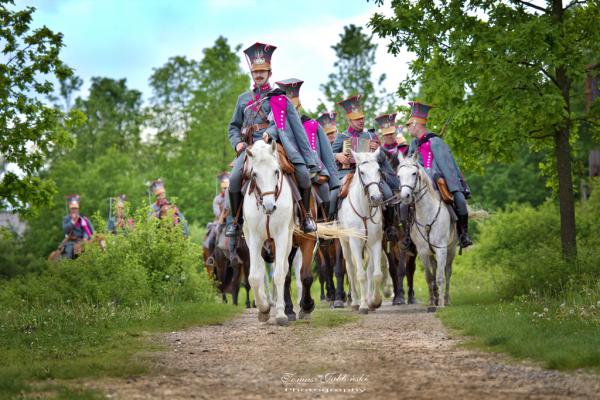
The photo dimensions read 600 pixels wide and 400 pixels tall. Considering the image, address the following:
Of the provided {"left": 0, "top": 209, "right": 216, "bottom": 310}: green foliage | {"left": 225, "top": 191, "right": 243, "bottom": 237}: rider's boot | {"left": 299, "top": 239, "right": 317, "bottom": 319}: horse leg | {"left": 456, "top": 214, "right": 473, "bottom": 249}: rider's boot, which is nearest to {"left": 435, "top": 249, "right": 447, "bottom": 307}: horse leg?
{"left": 456, "top": 214, "right": 473, "bottom": 249}: rider's boot

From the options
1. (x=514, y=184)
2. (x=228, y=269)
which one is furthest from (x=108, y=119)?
(x=228, y=269)

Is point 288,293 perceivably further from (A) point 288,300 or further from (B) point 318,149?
(B) point 318,149

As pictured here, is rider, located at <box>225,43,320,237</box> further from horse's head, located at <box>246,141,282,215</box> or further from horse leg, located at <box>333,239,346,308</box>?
horse leg, located at <box>333,239,346,308</box>

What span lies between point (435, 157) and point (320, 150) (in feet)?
6.88

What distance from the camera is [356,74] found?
175ft

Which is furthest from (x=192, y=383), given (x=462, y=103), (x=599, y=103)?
(x=599, y=103)

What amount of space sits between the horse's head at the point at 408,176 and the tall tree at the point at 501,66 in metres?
1.09

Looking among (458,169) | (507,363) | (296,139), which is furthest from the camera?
(458,169)

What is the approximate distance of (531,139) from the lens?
18.6 m

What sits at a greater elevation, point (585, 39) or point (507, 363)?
point (585, 39)

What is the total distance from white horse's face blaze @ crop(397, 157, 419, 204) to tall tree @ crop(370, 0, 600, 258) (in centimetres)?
116

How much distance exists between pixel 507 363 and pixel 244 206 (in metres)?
5.39

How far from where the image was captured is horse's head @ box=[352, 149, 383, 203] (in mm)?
16672

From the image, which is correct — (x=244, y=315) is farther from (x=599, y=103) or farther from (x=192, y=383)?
(x=192, y=383)
